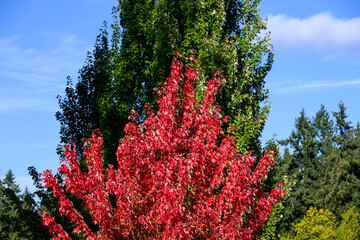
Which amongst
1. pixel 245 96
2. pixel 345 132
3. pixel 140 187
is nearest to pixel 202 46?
pixel 245 96

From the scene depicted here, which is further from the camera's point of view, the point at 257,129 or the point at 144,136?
the point at 257,129

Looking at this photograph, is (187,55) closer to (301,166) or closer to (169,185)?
(169,185)

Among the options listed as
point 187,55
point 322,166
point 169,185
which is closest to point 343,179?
point 322,166

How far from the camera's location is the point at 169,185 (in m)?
11.0

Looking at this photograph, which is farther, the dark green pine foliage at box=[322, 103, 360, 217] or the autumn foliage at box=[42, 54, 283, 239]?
the dark green pine foliage at box=[322, 103, 360, 217]

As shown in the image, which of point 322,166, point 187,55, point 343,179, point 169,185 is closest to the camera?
point 169,185

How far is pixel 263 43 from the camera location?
19.0 metres

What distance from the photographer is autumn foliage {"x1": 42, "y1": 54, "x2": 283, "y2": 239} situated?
11375mm

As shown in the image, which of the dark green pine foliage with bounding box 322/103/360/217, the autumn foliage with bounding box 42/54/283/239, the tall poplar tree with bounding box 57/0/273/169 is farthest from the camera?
the dark green pine foliage with bounding box 322/103/360/217

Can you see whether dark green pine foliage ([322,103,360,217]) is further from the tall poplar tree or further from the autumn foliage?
the autumn foliage

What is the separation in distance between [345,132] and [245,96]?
58161 millimetres

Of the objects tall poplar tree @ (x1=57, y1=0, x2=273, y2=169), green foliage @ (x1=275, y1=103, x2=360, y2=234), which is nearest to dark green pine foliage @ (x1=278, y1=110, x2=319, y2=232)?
green foliage @ (x1=275, y1=103, x2=360, y2=234)

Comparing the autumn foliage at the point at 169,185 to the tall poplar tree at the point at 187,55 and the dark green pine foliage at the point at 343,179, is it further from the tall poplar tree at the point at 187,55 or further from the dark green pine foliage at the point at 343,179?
the dark green pine foliage at the point at 343,179

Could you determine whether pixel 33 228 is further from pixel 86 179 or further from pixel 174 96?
pixel 174 96
